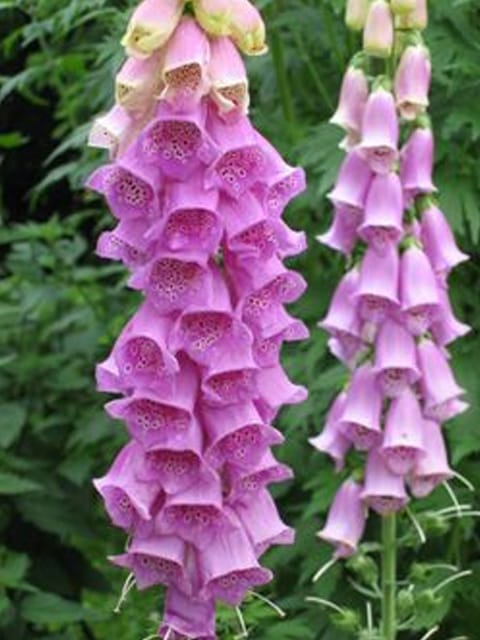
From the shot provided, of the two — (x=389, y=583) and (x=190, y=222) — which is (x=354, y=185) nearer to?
(x=389, y=583)

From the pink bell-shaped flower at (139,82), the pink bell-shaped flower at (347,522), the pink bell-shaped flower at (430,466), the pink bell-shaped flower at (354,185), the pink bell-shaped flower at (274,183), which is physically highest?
the pink bell-shaped flower at (139,82)

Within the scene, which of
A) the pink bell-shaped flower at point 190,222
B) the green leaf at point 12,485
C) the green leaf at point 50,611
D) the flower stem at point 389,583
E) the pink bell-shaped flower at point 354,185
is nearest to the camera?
the pink bell-shaped flower at point 190,222

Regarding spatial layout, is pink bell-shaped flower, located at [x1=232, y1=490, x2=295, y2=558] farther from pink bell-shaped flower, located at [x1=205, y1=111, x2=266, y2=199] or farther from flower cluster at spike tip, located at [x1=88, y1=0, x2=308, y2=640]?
pink bell-shaped flower, located at [x1=205, y1=111, x2=266, y2=199]

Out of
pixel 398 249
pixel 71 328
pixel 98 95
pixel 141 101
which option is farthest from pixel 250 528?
pixel 71 328

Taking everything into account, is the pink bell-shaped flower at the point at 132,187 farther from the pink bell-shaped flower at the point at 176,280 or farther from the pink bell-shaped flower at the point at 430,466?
the pink bell-shaped flower at the point at 430,466

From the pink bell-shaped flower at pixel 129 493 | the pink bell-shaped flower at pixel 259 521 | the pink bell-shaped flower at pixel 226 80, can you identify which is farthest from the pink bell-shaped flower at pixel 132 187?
the pink bell-shaped flower at pixel 259 521

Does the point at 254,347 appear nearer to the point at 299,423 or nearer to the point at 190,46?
the point at 190,46

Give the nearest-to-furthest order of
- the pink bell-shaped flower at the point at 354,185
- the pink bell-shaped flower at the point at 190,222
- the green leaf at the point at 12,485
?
1. the pink bell-shaped flower at the point at 190,222
2. the pink bell-shaped flower at the point at 354,185
3. the green leaf at the point at 12,485
